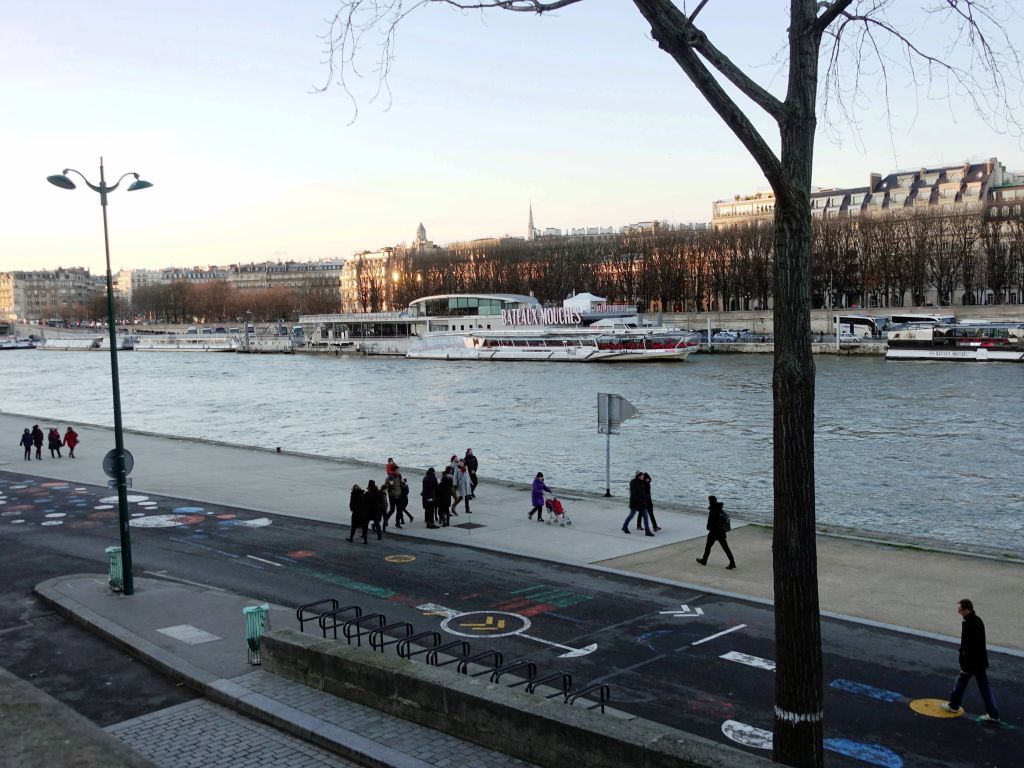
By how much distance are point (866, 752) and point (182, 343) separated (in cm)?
15410

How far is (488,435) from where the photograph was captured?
4069cm

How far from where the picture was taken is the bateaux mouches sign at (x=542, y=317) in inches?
4035

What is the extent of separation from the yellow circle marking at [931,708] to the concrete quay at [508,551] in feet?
6.35

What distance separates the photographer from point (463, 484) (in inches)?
743

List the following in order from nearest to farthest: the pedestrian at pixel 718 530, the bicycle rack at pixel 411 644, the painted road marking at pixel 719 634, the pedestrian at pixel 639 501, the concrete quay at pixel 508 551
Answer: the concrete quay at pixel 508 551, the bicycle rack at pixel 411 644, the painted road marking at pixel 719 634, the pedestrian at pixel 718 530, the pedestrian at pixel 639 501

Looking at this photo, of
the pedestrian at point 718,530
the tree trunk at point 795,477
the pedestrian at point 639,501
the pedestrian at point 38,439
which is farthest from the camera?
the pedestrian at point 38,439

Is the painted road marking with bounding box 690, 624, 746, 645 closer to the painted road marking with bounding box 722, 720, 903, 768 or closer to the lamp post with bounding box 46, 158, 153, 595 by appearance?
the painted road marking with bounding box 722, 720, 903, 768

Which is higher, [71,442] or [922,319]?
[922,319]

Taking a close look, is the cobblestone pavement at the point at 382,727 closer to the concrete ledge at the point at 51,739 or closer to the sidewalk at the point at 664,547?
the concrete ledge at the point at 51,739

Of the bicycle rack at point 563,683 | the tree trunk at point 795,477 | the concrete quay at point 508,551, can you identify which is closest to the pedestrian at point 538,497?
the concrete quay at point 508,551

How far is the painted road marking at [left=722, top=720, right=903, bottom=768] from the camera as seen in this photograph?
755 centimetres

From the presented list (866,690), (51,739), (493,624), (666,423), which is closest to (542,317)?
(666,423)

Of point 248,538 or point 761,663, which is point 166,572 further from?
point 761,663

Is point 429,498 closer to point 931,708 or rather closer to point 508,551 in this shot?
point 508,551
